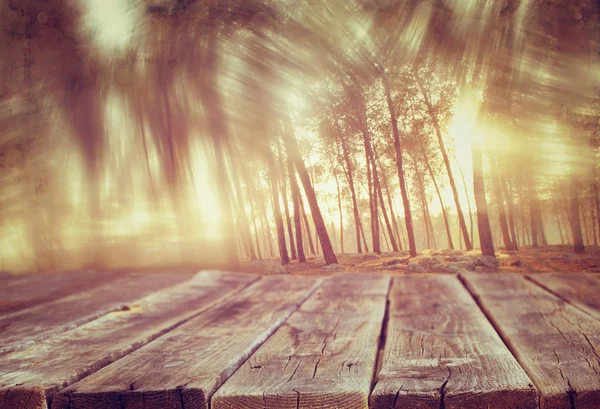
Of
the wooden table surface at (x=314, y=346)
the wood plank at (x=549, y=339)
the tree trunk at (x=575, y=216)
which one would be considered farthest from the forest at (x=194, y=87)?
the tree trunk at (x=575, y=216)

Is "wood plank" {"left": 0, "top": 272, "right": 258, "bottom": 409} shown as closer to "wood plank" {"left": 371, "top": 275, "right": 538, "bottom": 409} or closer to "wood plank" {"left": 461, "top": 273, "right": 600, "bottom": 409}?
"wood plank" {"left": 371, "top": 275, "right": 538, "bottom": 409}

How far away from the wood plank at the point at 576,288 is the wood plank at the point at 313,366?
0.48m

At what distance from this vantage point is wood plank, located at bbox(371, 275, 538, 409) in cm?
52

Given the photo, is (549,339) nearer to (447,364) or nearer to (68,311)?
(447,364)

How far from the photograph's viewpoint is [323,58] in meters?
4.39

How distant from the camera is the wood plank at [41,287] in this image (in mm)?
1380

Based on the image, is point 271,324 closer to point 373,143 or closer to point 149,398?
point 149,398

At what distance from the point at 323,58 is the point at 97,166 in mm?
2480

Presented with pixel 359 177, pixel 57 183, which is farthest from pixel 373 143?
pixel 57 183

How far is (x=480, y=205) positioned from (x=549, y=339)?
362 inches

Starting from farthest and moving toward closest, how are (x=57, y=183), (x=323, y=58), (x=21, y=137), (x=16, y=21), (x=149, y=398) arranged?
(x=323, y=58) → (x=57, y=183) → (x=21, y=137) → (x=16, y=21) → (x=149, y=398)

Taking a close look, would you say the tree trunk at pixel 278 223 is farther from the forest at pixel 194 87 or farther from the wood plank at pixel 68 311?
the wood plank at pixel 68 311

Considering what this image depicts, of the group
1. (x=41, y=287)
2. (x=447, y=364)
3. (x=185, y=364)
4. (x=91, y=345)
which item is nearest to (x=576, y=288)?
(x=447, y=364)

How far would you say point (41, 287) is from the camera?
1583 mm
